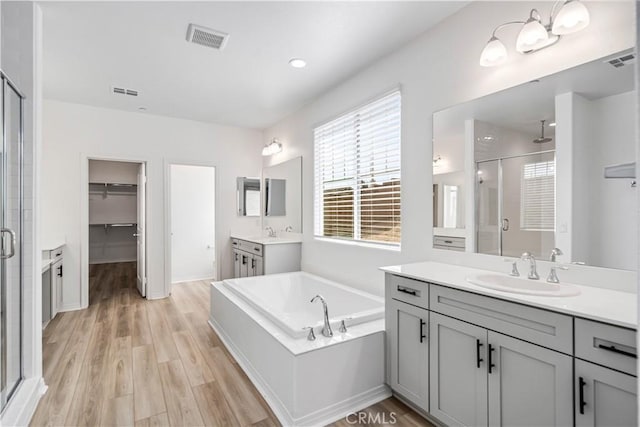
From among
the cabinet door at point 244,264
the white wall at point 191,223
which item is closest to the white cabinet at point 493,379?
the cabinet door at point 244,264

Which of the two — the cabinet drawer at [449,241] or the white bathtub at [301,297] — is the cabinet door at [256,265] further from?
the cabinet drawer at [449,241]

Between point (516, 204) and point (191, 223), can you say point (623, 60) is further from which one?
point (191, 223)

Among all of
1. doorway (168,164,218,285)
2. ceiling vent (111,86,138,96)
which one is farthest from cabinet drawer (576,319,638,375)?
doorway (168,164,218,285)

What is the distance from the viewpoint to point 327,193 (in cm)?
378

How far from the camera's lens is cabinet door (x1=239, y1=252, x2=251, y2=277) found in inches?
175

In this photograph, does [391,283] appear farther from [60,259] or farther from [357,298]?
[60,259]

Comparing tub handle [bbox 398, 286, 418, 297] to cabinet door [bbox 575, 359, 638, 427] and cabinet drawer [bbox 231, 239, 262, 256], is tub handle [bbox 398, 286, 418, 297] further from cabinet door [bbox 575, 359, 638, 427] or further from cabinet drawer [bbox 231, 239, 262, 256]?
cabinet drawer [bbox 231, 239, 262, 256]

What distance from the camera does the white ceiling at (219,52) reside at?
7.23 ft

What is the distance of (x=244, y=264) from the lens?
15.0ft

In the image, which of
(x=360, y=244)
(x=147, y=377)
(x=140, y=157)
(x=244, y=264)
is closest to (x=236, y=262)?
(x=244, y=264)

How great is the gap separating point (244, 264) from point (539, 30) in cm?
401

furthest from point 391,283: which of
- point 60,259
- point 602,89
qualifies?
point 60,259

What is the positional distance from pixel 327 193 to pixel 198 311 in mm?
2145

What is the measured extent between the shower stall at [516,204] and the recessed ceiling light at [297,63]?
181 centimetres
